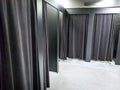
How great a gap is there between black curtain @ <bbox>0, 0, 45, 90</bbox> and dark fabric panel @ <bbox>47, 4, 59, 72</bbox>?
127 cm

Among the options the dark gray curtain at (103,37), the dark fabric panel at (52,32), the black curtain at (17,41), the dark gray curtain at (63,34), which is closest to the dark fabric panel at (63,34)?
the dark gray curtain at (63,34)

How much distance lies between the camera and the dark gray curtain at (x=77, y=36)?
421cm

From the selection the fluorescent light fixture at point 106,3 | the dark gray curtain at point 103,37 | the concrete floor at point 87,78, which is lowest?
the concrete floor at point 87,78

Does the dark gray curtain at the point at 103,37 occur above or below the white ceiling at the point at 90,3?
below

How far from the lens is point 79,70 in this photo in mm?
3424

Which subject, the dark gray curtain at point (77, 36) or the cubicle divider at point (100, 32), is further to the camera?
the dark gray curtain at point (77, 36)

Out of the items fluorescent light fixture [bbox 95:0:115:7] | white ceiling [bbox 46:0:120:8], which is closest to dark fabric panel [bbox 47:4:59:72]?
white ceiling [bbox 46:0:120:8]

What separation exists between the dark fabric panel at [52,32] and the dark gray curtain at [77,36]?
1504 millimetres

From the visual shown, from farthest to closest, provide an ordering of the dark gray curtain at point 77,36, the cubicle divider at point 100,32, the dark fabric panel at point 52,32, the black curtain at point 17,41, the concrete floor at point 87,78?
1. the dark gray curtain at point 77,36
2. the cubicle divider at point 100,32
3. the dark fabric panel at point 52,32
4. the concrete floor at point 87,78
5. the black curtain at point 17,41

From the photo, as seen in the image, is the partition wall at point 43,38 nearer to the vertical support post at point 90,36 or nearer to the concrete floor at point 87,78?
the vertical support post at point 90,36

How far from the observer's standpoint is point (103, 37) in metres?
4.10

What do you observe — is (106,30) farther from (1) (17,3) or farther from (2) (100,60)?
(1) (17,3)

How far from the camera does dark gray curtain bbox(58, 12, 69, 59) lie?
4.03 meters

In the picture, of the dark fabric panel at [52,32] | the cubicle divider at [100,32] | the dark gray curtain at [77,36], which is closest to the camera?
the dark fabric panel at [52,32]
